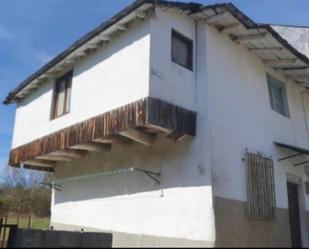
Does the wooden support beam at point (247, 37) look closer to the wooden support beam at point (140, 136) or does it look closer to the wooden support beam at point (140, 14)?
the wooden support beam at point (140, 14)

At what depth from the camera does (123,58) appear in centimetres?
966

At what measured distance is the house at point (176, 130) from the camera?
8781 millimetres

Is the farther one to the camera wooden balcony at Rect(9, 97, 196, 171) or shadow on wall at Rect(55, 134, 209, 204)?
shadow on wall at Rect(55, 134, 209, 204)

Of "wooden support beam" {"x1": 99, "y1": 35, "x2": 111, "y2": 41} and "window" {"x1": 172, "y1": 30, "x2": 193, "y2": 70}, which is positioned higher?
"wooden support beam" {"x1": 99, "y1": 35, "x2": 111, "y2": 41}

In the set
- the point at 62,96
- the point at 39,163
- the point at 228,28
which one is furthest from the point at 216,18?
the point at 39,163

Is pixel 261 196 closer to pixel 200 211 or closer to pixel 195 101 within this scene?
pixel 200 211

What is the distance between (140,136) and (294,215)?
19.3ft

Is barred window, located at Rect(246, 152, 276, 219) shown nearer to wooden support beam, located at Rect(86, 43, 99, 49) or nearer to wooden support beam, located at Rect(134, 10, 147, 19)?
wooden support beam, located at Rect(134, 10, 147, 19)

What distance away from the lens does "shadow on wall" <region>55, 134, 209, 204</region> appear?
9.02 meters

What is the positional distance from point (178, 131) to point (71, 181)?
18.4ft

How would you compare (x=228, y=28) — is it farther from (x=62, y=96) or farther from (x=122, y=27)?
(x=62, y=96)

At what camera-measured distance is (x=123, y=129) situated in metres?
8.74

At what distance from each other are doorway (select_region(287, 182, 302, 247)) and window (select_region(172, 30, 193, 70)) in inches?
206

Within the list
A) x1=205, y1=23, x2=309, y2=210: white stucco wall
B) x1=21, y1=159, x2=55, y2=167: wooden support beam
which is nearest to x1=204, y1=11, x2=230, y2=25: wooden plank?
x1=205, y1=23, x2=309, y2=210: white stucco wall
